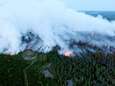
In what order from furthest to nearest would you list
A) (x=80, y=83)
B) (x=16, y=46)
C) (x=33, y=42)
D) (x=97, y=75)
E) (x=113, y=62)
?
(x=33, y=42)
(x=16, y=46)
(x=113, y=62)
(x=97, y=75)
(x=80, y=83)

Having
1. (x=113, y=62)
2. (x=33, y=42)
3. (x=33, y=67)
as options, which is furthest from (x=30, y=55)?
(x=33, y=42)

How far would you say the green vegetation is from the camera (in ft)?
64.4

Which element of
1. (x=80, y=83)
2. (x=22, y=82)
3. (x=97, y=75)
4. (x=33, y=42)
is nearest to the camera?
(x=22, y=82)

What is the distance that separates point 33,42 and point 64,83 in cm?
1105

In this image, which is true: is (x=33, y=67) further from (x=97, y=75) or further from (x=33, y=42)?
(x=33, y=42)

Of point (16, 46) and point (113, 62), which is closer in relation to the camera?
point (113, 62)

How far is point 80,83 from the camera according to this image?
21125 millimetres

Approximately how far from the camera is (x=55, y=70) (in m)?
20.8

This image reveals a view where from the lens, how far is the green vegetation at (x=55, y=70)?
19.6m

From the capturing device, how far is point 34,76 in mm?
19859

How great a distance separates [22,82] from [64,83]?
2.24 metres

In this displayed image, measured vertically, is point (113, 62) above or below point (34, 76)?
Answer: below

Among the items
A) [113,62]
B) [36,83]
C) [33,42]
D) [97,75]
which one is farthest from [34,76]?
[33,42]

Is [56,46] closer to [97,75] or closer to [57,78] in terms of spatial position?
[97,75]
